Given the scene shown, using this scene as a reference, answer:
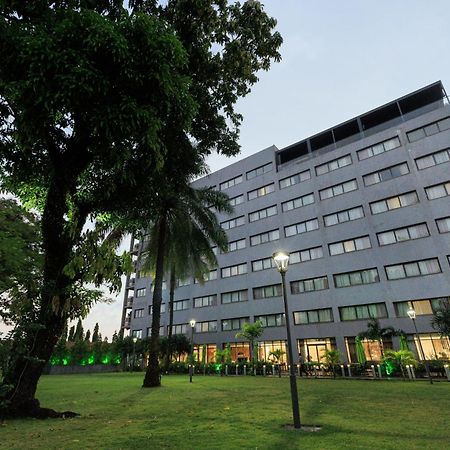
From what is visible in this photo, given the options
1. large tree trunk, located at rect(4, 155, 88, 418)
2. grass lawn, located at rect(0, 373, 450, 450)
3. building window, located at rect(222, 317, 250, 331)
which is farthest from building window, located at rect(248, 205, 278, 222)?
large tree trunk, located at rect(4, 155, 88, 418)

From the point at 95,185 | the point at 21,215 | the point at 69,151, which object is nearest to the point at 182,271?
the point at 21,215

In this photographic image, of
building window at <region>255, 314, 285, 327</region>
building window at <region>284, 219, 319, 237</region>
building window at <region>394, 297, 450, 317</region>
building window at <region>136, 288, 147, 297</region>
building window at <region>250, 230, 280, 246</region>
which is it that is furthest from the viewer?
building window at <region>136, 288, 147, 297</region>

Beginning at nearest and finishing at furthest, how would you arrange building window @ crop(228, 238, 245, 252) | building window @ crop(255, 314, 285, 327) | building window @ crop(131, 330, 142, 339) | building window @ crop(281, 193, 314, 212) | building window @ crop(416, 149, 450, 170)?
building window @ crop(416, 149, 450, 170)
building window @ crop(255, 314, 285, 327)
building window @ crop(281, 193, 314, 212)
building window @ crop(228, 238, 245, 252)
building window @ crop(131, 330, 142, 339)

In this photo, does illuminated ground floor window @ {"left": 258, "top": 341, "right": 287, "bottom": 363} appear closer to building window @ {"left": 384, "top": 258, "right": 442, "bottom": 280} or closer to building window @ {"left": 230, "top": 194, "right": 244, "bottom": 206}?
building window @ {"left": 384, "top": 258, "right": 442, "bottom": 280}

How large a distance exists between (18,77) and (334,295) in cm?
3280

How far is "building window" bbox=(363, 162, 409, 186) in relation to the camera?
3262cm

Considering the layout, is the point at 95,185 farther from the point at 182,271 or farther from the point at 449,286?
the point at 449,286

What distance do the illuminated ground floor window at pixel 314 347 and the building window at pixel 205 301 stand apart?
45.3ft

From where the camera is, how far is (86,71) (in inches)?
244

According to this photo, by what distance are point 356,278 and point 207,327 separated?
21.1m

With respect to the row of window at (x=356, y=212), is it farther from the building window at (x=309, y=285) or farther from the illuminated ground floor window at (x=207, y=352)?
the illuminated ground floor window at (x=207, y=352)

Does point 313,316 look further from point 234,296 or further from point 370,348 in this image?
point 234,296

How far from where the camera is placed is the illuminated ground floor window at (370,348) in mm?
28984

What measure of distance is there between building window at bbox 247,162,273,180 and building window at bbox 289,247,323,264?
12988mm
